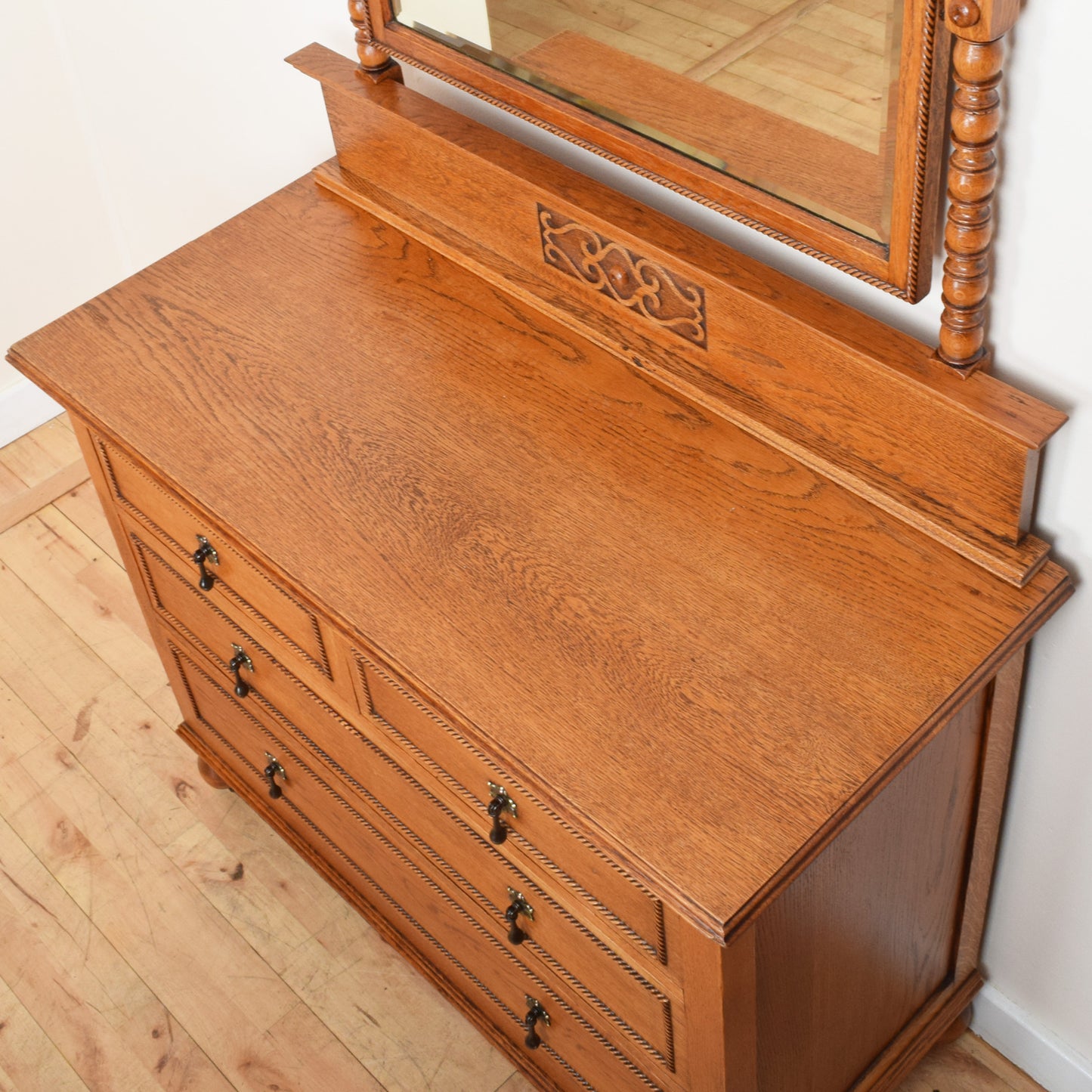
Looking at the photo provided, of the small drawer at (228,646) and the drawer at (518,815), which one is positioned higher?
the drawer at (518,815)

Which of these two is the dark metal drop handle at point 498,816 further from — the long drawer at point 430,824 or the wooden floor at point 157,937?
the wooden floor at point 157,937

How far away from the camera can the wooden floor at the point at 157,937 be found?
1.93 meters

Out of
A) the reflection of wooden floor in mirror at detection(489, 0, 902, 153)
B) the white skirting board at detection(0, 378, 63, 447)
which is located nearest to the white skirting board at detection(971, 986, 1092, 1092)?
the reflection of wooden floor in mirror at detection(489, 0, 902, 153)

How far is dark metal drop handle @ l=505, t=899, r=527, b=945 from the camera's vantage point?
1493 millimetres

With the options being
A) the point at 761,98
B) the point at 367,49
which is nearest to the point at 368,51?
the point at 367,49

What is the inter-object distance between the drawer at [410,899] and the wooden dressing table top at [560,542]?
51 cm

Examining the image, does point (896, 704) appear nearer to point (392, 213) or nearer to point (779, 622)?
point (779, 622)

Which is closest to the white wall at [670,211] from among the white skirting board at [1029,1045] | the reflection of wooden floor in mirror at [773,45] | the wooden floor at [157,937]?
Result: the white skirting board at [1029,1045]

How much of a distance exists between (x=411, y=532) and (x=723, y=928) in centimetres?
51

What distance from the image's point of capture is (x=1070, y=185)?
3.57 feet

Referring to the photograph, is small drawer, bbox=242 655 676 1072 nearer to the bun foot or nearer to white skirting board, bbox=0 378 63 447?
the bun foot

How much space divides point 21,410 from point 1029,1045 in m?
2.26

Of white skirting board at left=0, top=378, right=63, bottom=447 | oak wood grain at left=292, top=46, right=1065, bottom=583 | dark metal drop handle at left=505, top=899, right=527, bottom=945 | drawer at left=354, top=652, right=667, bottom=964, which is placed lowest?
white skirting board at left=0, top=378, right=63, bottom=447

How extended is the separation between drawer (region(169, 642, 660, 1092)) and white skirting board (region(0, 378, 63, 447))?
1.08 m
